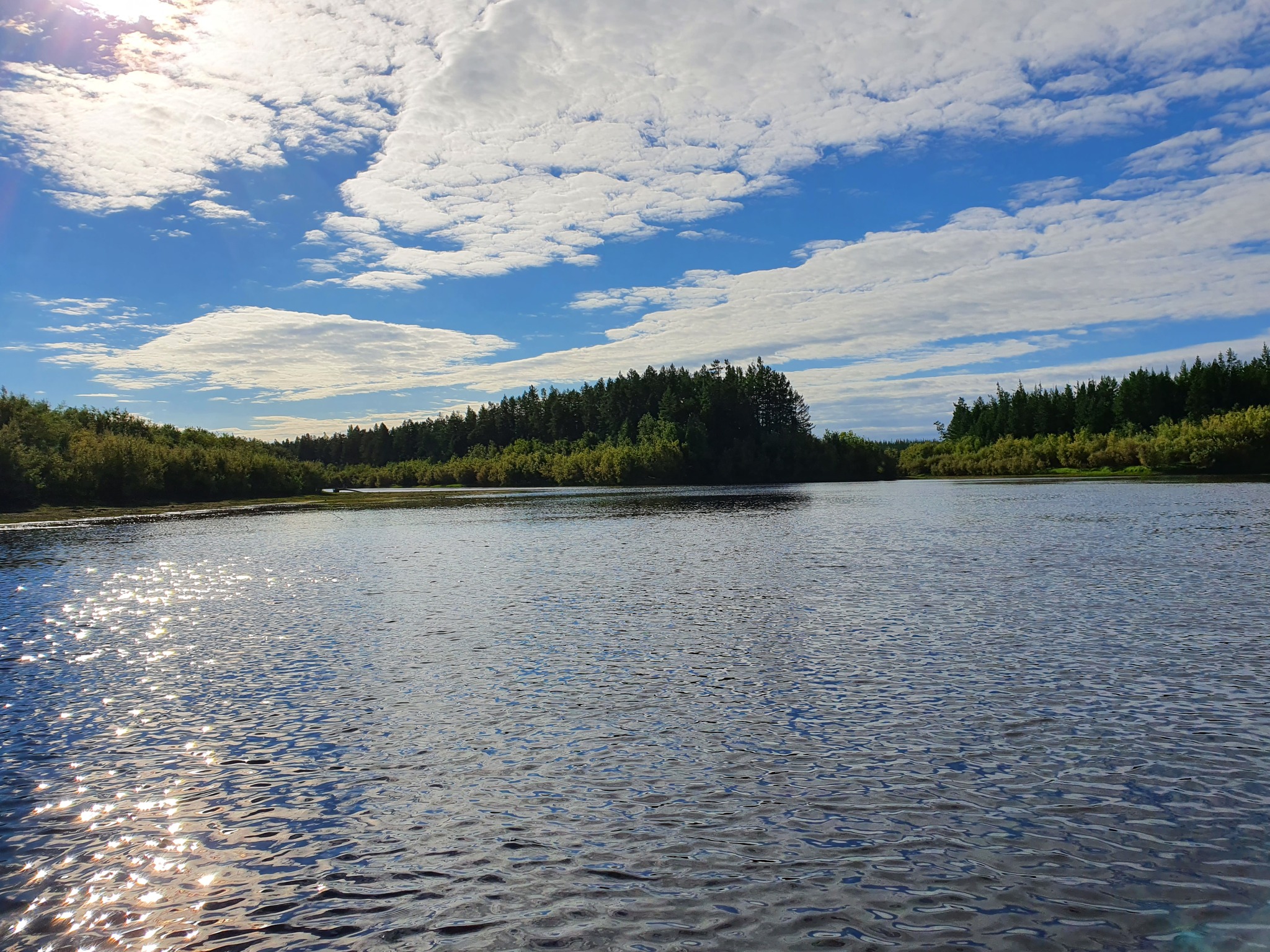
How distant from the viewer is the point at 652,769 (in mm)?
13633

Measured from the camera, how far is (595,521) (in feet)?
271

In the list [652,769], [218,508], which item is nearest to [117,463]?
[218,508]

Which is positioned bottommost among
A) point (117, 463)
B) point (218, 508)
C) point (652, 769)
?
point (652, 769)

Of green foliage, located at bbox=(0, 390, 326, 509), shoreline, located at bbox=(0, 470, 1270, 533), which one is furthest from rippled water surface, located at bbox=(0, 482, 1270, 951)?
green foliage, located at bbox=(0, 390, 326, 509)

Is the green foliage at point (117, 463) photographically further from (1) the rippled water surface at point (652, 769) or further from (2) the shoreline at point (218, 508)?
(1) the rippled water surface at point (652, 769)

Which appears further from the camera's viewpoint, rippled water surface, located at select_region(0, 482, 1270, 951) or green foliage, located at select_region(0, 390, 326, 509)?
A: green foliage, located at select_region(0, 390, 326, 509)

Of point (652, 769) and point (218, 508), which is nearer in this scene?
point (652, 769)

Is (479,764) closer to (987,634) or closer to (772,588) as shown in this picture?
(987,634)

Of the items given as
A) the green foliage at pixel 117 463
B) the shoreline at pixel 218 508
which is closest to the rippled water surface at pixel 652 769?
the shoreline at pixel 218 508

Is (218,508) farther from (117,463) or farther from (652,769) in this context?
(652,769)

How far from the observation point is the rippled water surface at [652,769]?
907 cm

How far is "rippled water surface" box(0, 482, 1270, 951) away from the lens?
9.07 m

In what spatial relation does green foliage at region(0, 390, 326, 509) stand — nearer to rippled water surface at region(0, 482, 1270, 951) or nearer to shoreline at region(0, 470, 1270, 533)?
shoreline at region(0, 470, 1270, 533)

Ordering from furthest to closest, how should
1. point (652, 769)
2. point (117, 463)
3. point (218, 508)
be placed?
point (218, 508), point (117, 463), point (652, 769)
